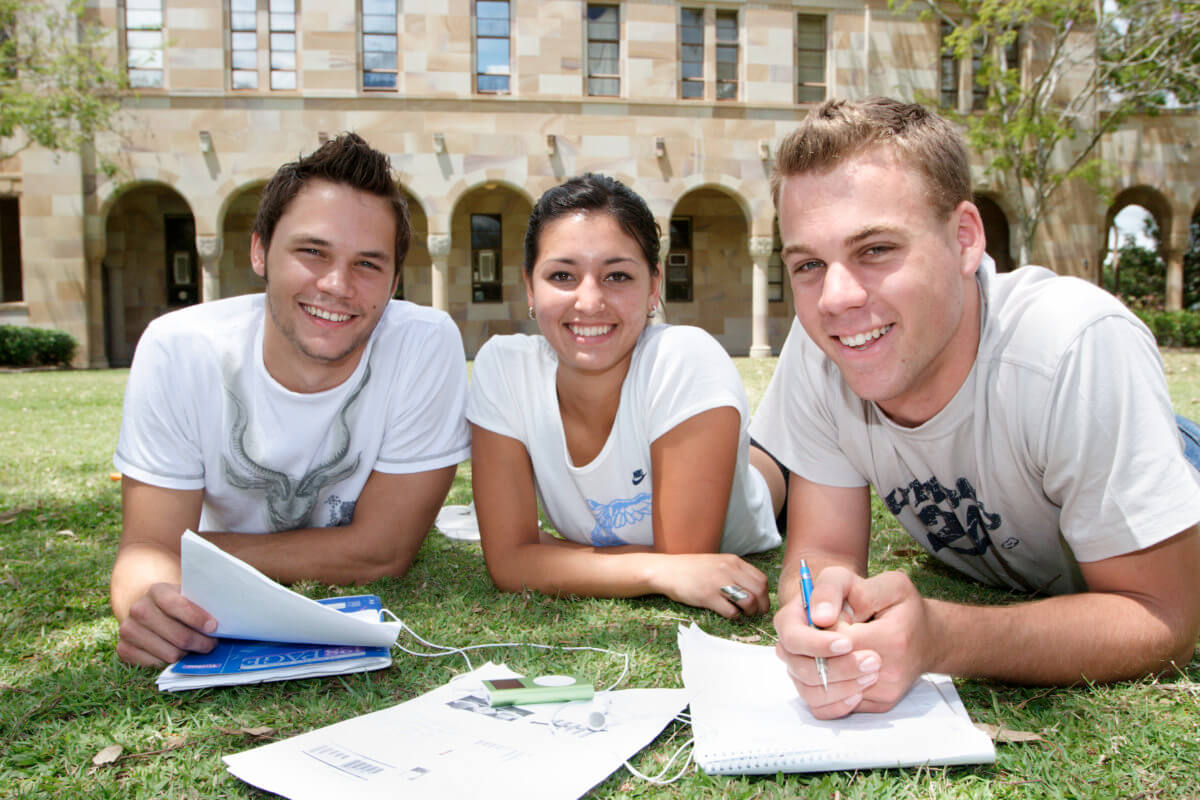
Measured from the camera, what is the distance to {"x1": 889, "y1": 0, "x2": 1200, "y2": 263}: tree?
16.6 m

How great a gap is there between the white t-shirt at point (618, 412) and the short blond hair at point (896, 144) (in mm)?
958

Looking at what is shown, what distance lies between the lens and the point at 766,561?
142 inches

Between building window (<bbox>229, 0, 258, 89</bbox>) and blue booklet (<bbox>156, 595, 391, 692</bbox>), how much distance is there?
19.6m

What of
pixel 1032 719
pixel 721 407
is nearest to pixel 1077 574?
pixel 1032 719

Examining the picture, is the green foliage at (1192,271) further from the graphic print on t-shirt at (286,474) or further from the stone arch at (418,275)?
the graphic print on t-shirt at (286,474)

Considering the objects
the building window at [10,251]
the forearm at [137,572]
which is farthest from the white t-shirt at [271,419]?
the building window at [10,251]

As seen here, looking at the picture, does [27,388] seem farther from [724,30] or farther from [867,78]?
[867,78]

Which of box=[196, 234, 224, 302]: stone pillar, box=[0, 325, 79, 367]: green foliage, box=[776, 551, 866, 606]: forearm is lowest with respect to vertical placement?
box=[0, 325, 79, 367]: green foliage

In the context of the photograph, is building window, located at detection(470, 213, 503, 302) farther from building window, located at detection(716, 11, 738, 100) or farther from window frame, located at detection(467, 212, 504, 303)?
building window, located at detection(716, 11, 738, 100)

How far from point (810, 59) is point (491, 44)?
7.66 m

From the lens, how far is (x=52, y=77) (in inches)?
665

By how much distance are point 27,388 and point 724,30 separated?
16.3 metres

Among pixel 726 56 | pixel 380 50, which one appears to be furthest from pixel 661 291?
pixel 726 56

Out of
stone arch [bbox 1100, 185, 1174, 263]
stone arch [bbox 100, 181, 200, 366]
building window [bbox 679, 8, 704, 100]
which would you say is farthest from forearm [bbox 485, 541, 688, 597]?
stone arch [bbox 1100, 185, 1174, 263]
